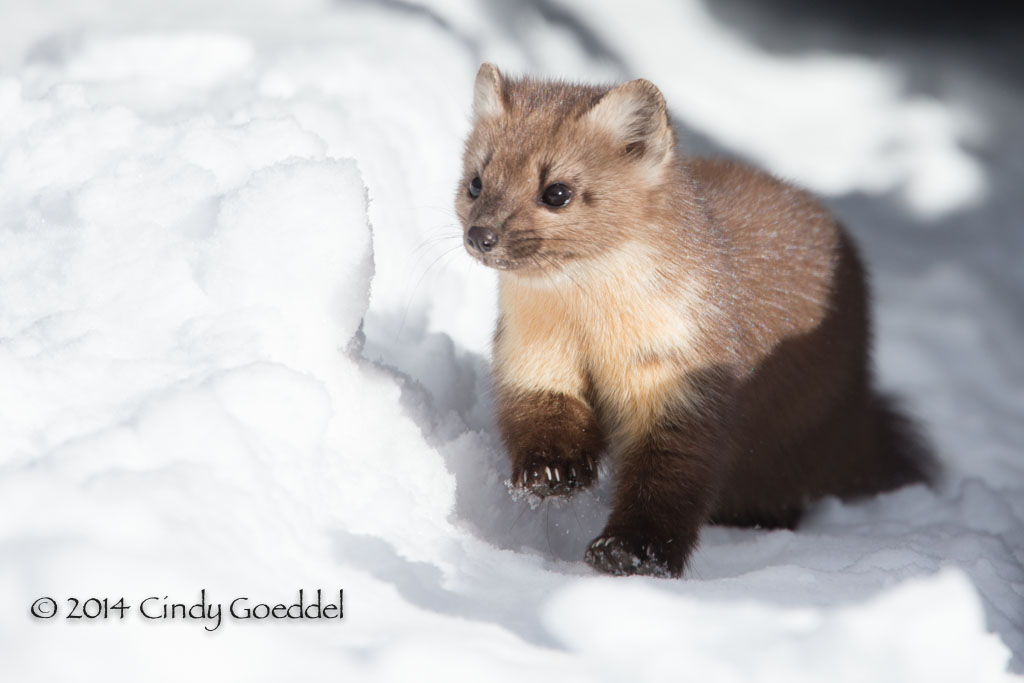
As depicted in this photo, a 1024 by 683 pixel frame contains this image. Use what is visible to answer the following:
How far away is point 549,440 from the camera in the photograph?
2.58 meters

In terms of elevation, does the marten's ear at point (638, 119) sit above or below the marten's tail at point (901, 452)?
above

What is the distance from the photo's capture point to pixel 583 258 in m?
2.52

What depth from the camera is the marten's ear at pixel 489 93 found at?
2734 mm

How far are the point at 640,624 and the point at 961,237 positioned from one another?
12.1 ft

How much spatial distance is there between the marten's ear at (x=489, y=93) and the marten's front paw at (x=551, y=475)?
90 cm

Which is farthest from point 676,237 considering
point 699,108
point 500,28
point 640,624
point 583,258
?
point 699,108

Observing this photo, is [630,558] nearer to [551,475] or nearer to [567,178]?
[551,475]

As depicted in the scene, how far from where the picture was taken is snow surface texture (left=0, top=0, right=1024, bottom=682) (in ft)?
5.60

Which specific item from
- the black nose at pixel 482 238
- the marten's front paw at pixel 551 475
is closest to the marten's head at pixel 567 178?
the black nose at pixel 482 238

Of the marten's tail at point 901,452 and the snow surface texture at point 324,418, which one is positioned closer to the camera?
the snow surface texture at point 324,418

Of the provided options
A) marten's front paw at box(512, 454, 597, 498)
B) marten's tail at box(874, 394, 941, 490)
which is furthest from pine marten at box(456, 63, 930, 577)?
marten's tail at box(874, 394, 941, 490)

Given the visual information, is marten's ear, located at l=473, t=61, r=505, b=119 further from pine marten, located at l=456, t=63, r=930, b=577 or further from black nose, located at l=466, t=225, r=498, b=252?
black nose, located at l=466, t=225, r=498, b=252

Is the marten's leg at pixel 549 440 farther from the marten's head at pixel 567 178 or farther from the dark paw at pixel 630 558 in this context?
the marten's head at pixel 567 178

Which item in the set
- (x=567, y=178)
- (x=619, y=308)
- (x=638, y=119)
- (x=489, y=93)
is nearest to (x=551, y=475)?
(x=619, y=308)
